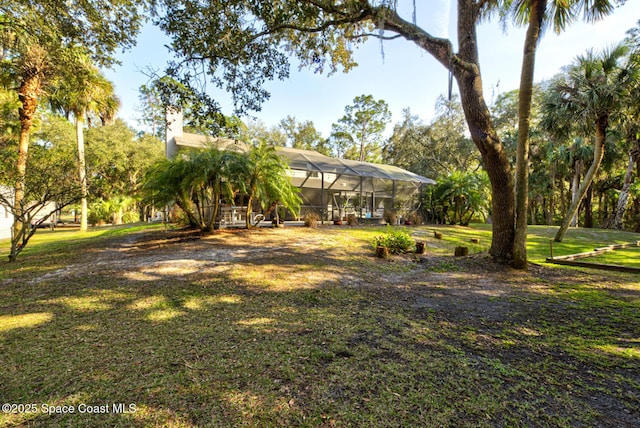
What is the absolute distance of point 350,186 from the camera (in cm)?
1870

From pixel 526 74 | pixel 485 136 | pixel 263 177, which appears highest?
pixel 526 74

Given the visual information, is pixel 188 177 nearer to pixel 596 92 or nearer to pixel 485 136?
pixel 485 136

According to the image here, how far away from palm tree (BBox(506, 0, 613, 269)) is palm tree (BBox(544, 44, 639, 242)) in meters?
3.85

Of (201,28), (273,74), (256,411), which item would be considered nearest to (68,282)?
(256,411)

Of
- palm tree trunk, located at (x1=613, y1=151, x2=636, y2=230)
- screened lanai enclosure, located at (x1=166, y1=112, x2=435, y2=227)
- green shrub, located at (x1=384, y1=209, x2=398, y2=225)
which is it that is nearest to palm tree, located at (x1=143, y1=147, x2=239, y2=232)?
screened lanai enclosure, located at (x1=166, y1=112, x2=435, y2=227)

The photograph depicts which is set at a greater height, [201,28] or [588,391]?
[201,28]

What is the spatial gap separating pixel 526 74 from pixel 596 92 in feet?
20.6

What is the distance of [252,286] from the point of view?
474 cm

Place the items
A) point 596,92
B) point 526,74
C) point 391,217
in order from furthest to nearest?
1. point 391,217
2. point 596,92
3. point 526,74

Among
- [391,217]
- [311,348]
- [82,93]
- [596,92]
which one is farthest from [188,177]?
[596,92]

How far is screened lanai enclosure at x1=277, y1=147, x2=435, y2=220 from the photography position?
15579 mm

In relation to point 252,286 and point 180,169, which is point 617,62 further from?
point 180,169

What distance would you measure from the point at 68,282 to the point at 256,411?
Result: 506 centimetres

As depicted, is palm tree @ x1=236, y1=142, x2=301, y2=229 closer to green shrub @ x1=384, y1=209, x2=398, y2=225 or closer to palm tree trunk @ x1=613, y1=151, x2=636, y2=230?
green shrub @ x1=384, y1=209, x2=398, y2=225
